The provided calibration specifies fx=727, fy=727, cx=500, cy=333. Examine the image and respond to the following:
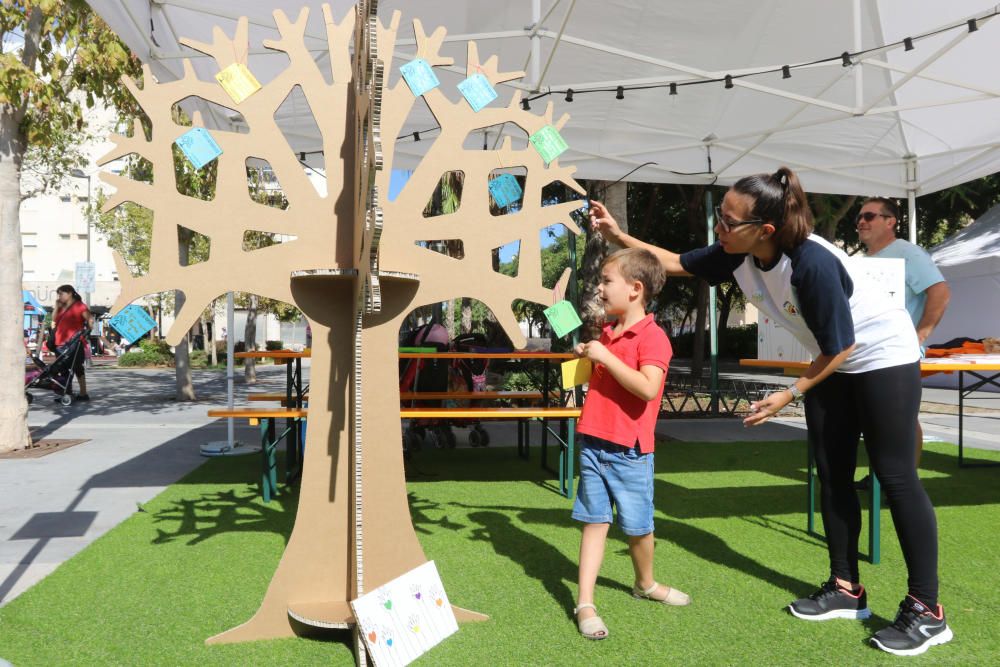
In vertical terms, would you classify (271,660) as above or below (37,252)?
below

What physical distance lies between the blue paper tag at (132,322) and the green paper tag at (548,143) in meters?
1.54

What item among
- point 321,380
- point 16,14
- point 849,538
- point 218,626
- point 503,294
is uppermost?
point 16,14

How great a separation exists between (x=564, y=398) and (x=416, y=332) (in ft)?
5.69

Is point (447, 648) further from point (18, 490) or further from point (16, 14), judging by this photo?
point (16, 14)

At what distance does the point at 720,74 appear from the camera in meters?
6.36

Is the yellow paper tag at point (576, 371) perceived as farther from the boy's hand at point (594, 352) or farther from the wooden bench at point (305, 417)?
the wooden bench at point (305, 417)

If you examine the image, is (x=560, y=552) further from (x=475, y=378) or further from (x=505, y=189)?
(x=475, y=378)

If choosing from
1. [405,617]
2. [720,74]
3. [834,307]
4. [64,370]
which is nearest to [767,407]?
[834,307]

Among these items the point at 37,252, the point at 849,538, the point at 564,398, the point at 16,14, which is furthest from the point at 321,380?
the point at 37,252

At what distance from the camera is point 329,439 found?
283cm

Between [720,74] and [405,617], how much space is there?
5.48 metres

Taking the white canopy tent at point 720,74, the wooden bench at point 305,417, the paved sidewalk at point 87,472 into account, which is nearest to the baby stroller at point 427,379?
the wooden bench at point 305,417

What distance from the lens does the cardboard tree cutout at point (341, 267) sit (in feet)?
8.73

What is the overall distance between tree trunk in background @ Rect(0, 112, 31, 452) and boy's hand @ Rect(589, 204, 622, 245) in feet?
19.4
